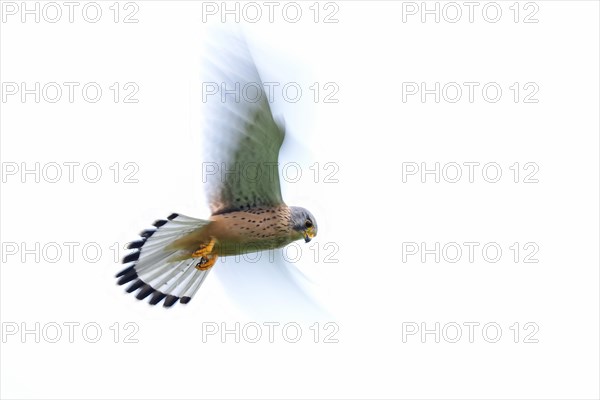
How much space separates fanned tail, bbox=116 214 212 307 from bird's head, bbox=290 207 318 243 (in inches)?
35.4

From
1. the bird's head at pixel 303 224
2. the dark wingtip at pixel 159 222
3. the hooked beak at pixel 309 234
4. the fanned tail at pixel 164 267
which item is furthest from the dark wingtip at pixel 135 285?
the hooked beak at pixel 309 234

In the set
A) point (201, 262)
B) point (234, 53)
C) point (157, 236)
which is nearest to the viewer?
point (234, 53)

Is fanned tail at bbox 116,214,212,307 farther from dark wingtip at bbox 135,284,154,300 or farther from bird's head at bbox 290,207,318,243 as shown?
bird's head at bbox 290,207,318,243

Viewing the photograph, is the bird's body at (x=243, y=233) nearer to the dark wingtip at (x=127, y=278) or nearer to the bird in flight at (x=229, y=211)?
the bird in flight at (x=229, y=211)

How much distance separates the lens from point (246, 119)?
8.37 meters

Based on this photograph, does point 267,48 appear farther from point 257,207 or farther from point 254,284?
point 254,284

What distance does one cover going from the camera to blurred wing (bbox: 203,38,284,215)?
8.00m

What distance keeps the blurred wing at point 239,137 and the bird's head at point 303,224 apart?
0.30 m

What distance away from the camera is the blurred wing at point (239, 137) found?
800 cm

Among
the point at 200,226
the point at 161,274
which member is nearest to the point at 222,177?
the point at 200,226

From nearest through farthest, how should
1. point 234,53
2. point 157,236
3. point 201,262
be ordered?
point 234,53
point 157,236
point 201,262

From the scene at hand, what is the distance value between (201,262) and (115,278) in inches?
30.7

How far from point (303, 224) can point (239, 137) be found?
1.30 m

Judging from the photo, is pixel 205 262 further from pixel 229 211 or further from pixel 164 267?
pixel 229 211
